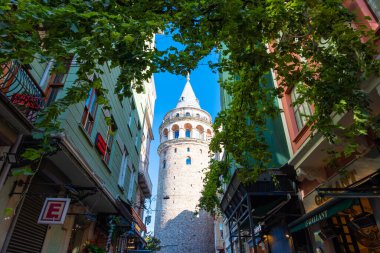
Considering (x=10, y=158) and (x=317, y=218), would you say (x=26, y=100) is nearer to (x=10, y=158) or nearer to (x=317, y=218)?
A: (x=10, y=158)

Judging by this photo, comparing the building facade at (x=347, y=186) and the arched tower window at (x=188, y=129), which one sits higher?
the arched tower window at (x=188, y=129)

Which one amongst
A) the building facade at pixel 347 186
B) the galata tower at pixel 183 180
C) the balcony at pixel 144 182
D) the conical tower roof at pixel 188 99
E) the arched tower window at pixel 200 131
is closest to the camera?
the building facade at pixel 347 186

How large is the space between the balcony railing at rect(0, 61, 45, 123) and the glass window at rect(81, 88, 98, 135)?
2351mm

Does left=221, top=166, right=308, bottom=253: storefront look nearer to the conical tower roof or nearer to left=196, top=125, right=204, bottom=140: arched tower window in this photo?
left=196, top=125, right=204, bottom=140: arched tower window

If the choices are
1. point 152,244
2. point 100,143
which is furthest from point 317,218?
point 152,244

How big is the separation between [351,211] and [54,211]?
7265 mm

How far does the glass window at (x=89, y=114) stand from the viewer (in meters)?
8.02

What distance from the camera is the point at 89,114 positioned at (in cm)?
834

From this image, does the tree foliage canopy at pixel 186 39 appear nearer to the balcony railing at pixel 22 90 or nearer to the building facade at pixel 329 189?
the building facade at pixel 329 189

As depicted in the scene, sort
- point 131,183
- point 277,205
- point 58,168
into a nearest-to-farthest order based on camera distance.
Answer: point 58,168 < point 277,205 < point 131,183

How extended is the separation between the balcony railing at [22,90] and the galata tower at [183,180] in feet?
89.8

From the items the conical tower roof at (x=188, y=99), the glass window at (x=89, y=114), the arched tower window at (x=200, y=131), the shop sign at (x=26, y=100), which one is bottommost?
the shop sign at (x=26, y=100)

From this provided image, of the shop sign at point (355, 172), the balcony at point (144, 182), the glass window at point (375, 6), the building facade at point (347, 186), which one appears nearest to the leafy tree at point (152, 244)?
the balcony at point (144, 182)

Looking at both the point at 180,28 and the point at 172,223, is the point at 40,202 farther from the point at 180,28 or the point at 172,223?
the point at 172,223
